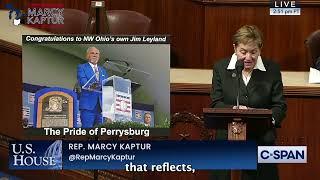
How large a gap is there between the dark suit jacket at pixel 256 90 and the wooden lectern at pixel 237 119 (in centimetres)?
27

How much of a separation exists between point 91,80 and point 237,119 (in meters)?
0.52

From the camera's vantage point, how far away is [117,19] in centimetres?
416

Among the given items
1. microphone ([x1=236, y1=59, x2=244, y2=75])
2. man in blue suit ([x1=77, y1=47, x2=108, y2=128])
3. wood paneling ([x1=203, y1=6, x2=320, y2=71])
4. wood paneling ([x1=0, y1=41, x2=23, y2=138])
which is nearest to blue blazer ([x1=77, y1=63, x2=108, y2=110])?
man in blue suit ([x1=77, y1=47, x2=108, y2=128])

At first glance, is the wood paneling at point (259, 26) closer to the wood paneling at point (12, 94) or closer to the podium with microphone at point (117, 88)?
the wood paneling at point (12, 94)

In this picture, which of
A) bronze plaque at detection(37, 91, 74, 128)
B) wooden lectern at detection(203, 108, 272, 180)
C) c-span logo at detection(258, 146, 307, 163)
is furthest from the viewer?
c-span logo at detection(258, 146, 307, 163)

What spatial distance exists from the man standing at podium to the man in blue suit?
0.50 m

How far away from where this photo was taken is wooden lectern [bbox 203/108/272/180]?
2297 mm

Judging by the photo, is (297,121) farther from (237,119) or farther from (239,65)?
(237,119)

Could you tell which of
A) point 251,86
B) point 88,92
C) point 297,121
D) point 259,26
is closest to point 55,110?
point 88,92

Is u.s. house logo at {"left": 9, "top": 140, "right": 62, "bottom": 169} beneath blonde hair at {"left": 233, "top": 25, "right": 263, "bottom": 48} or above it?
beneath

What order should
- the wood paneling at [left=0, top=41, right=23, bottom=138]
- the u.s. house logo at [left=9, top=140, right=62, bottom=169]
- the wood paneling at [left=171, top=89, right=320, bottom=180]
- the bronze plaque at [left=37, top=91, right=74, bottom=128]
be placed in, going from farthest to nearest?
the wood paneling at [left=171, top=89, right=320, bottom=180] < the wood paneling at [left=0, top=41, right=23, bottom=138] < the u.s. house logo at [left=9, top=140, right=62, bottom=169] < the bronze plaque at [left=37, top=91, right=74, bottom=128]

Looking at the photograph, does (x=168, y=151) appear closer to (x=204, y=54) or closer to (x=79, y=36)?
(x=79, y=36)

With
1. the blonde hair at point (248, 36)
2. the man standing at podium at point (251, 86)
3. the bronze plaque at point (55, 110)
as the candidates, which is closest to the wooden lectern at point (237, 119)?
the man standing at podium at point (251, 86)

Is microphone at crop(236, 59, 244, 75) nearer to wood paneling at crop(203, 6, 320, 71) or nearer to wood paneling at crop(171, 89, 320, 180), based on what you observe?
wood paneling at crop(171, 89, 320, 180)
